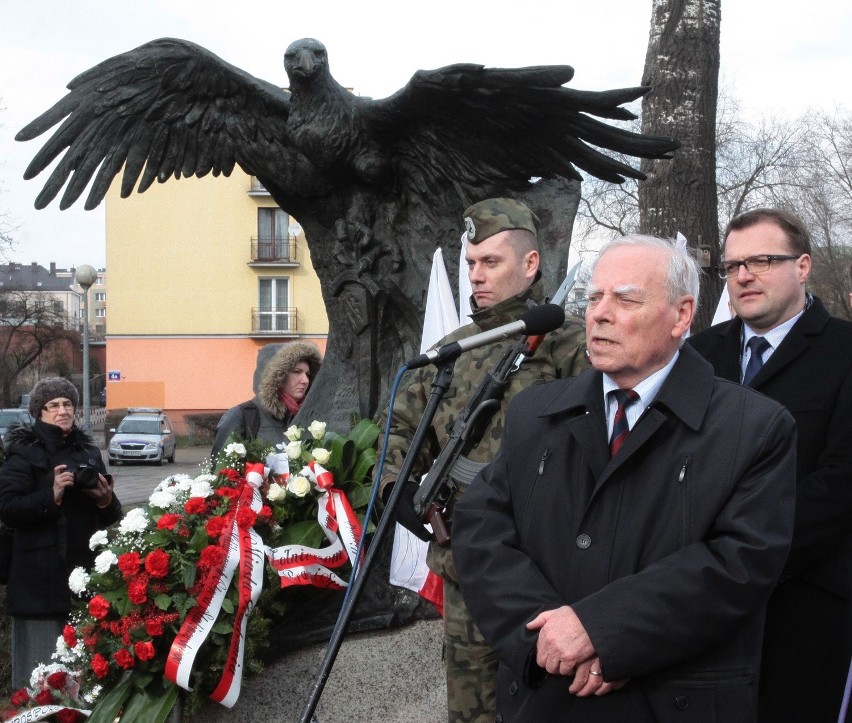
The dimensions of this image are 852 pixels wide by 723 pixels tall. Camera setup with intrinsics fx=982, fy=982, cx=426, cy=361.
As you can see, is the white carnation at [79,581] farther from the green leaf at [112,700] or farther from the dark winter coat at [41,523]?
the dark winter coat at [41,523]

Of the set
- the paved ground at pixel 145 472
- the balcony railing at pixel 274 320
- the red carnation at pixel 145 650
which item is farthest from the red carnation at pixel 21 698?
the balcony railing at pixel 274 320

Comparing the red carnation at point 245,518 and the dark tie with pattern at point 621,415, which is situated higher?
the dark tie with pattern at point 621,415

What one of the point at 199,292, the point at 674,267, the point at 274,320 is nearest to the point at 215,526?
the point at 674,267

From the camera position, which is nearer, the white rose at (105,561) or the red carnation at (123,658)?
the red carnation at (123,658)

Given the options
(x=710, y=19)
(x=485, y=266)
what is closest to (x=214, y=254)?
(x=710, y=19)

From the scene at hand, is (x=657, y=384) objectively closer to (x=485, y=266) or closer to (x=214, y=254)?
(x=485, y=266)

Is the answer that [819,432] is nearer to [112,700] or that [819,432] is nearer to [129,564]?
[129,564]

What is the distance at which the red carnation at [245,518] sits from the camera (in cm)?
359

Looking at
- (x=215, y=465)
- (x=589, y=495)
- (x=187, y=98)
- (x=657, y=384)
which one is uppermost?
(x=187, y=98)

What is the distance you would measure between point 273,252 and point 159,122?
995 inches

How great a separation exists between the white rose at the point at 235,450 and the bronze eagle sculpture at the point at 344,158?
0.82 metres

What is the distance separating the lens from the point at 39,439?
436 centimetres

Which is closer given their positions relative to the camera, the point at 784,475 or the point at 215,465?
the point at 784,475

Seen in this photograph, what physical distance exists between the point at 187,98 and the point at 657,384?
134 inches
